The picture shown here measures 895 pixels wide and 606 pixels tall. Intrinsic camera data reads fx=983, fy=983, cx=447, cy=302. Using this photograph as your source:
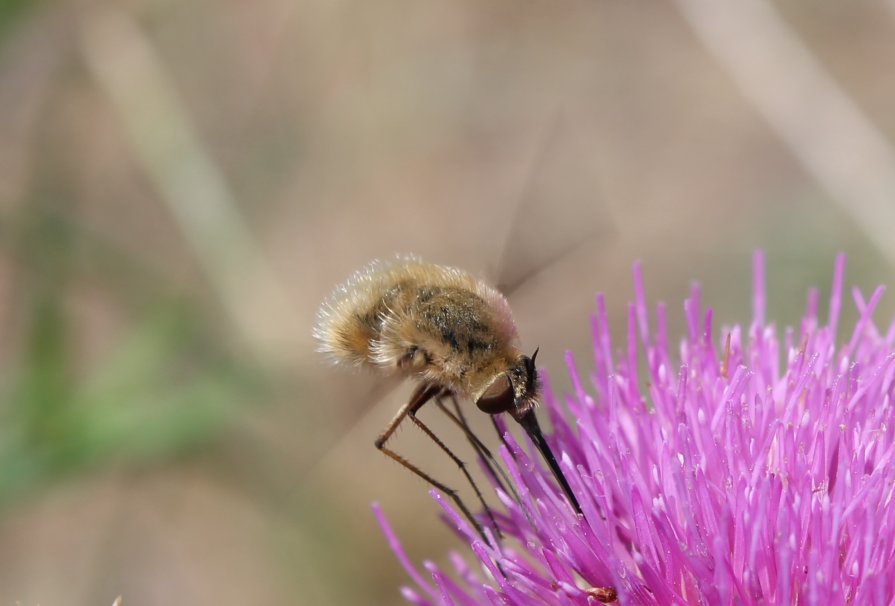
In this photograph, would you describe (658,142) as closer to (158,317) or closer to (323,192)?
(323,192)

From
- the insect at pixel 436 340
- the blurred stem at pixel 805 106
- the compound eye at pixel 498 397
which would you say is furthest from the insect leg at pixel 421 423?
the blurred stem at pixel 805 106

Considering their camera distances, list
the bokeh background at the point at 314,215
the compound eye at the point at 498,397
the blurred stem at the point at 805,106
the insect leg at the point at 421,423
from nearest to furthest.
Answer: the compound eye at the point at 498,397 < the insect leg at the point at 421,423 < the bokeh background at the point at 314,215 < the blurred stem at the point at 805,106

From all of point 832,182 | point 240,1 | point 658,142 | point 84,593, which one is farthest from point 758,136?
point 84,593

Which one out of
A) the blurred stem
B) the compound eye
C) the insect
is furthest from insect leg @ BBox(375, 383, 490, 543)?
the blurred stem

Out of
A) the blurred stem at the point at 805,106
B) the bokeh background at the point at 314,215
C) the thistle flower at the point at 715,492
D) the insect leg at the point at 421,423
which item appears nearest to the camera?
the thistle flower at the point at 715,492

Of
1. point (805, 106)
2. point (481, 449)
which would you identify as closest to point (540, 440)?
point (481, 449)

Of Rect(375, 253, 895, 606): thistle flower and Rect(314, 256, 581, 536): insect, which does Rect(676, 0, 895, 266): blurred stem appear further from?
Rect(314, 256, 581, 536): insect

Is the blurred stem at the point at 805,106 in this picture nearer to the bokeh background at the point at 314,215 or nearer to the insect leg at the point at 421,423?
the bokeh background at the point at 314,215
